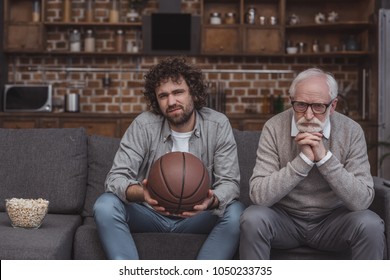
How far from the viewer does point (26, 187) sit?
118 inches

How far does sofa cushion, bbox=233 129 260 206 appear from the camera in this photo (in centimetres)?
297

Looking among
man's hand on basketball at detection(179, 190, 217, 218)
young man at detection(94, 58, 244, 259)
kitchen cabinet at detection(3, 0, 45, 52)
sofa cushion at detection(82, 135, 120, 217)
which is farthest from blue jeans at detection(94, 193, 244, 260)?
kitchen cabinet at detection(3, 0, 45, 52)

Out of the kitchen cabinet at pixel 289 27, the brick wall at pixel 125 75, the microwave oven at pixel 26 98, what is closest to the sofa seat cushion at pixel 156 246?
the microwave oven at pixel 26 98

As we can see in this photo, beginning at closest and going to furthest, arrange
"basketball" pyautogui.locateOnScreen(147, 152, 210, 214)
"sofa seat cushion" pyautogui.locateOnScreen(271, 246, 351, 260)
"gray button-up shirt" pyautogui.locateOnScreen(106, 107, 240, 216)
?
"basketball" pyautogui.locateOnScreen(147, 152, 210, 214) → "sofa seat cushion" pyautogui.locateOnScreen(271, 246, 351, 260) → "gray button-up shirt" pyautogui.locateOnScreen(106, 107, 240, 216)

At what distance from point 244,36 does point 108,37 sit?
1381mm

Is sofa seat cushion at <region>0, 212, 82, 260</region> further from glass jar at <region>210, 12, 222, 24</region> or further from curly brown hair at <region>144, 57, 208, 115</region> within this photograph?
glass jar at <region>210, 12, 222, 24</region>

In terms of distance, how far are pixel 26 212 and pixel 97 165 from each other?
23.1 inches

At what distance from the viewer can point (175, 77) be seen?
2.70 m

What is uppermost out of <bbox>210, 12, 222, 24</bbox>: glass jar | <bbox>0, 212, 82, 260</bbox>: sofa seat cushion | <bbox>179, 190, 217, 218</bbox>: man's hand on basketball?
<bbox>210, 12, 222, 24</bbox>: glass jar

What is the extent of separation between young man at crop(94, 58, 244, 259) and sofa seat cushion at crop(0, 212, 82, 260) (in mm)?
168

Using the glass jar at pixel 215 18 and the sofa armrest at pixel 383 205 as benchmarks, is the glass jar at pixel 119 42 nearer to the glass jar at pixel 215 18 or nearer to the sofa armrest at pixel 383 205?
the glass jar at pixel 215 18

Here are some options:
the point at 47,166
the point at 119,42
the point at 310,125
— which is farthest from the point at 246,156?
the point at 119,42

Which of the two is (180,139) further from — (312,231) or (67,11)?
(67,11)
